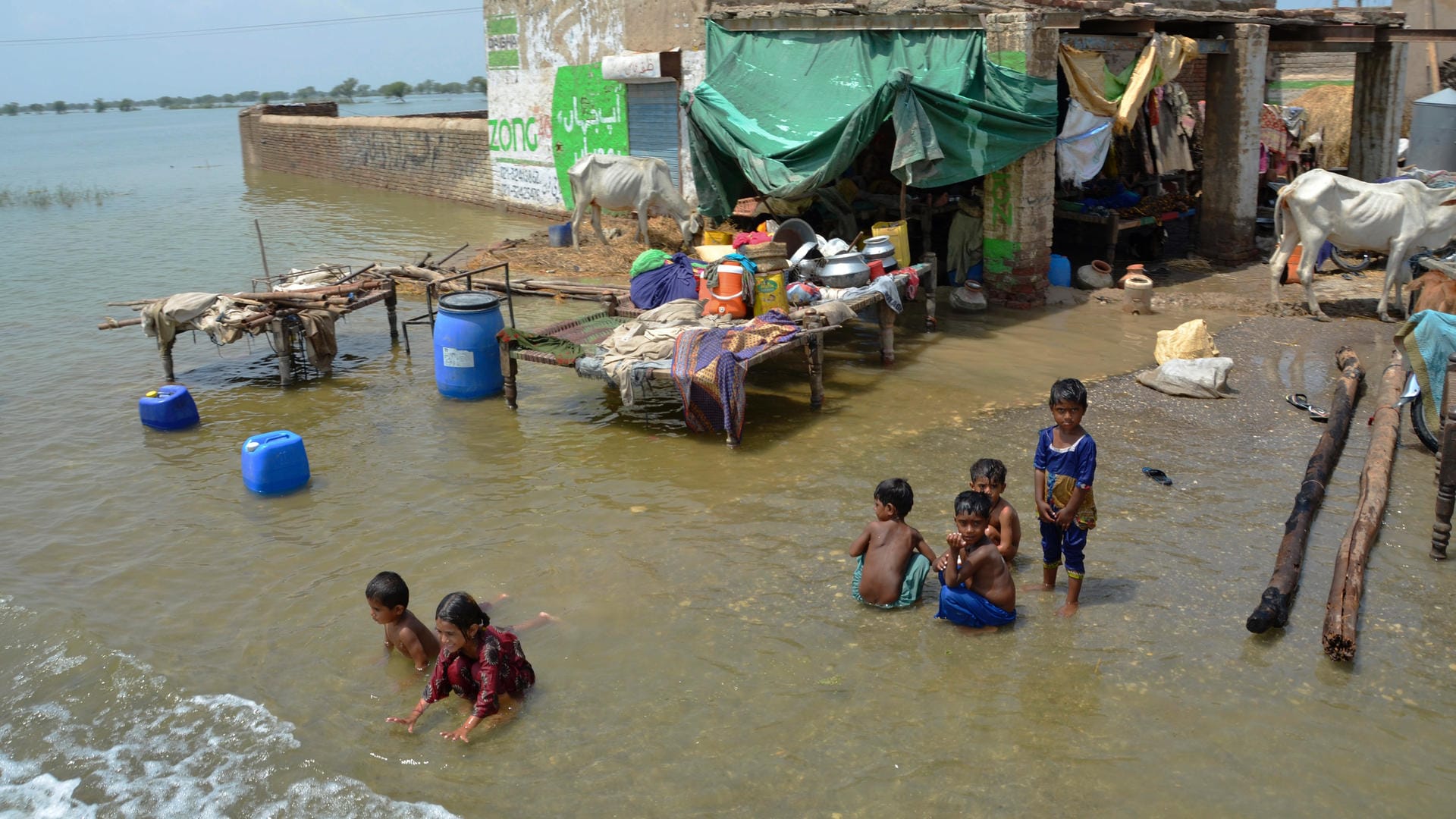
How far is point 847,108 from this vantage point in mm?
12227

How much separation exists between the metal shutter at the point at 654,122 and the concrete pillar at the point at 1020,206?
6.53 metres

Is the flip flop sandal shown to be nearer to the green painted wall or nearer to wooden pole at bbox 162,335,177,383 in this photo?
wooden pole at bbox 162,335,177,383

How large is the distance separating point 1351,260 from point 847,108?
6548 mm

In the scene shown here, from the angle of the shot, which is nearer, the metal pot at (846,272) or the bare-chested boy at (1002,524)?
the bare-chested boy at (1002,524)

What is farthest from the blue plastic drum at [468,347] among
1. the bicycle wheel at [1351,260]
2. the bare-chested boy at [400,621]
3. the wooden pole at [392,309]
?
the bicycle wheel at [1351,260]

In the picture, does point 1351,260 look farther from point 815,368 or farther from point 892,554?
point 892,554

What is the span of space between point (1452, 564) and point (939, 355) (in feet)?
16.7

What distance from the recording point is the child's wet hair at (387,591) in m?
5.19

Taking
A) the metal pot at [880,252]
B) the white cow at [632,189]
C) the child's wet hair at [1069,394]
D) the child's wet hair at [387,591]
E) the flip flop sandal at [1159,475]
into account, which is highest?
the white cow at [632,189]

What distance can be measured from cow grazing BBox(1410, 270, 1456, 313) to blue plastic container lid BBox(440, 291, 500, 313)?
7.82m

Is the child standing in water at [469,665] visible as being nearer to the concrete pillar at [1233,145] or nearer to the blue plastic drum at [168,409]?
the blue plastic drum at [168,409]

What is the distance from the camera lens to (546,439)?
341 inches

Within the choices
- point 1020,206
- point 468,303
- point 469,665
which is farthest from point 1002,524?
point 1020,206

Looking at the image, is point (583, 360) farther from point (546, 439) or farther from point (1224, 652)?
point (1224, 652)
